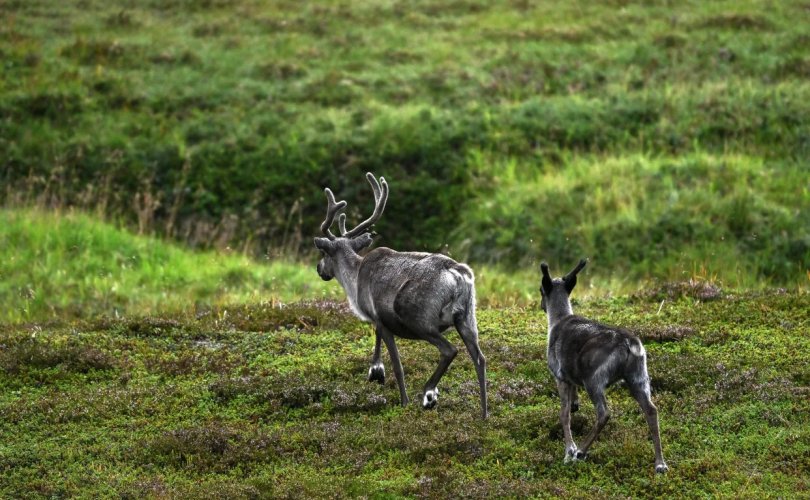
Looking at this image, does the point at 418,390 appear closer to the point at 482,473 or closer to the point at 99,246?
the point at 482,473

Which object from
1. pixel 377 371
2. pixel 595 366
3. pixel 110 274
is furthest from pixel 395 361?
pixel 110 274

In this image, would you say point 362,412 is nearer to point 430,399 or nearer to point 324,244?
point 430,399

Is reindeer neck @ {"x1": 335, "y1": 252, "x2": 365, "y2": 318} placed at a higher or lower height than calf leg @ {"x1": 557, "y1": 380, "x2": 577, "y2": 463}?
higher

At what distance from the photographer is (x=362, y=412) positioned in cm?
1139

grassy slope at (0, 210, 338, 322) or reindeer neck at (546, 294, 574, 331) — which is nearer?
reindeer neck at (546, 294, 574, 331)

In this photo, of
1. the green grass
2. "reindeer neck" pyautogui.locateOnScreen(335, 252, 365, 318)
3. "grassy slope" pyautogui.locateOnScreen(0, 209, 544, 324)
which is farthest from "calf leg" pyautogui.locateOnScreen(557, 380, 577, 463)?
the green grass

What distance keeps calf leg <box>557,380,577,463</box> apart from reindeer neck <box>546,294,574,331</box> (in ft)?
2.55

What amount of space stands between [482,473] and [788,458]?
2.95 metres

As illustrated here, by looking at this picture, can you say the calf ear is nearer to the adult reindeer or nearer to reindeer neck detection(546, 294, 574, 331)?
the adult reindeer

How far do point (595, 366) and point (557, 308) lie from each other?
1336 millimetres

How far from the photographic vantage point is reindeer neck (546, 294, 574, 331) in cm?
1041

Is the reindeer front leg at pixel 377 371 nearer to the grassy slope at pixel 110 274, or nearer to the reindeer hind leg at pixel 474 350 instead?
the reindeer hind leg at pixel 474 350

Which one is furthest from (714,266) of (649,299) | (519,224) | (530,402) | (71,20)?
(71,20)

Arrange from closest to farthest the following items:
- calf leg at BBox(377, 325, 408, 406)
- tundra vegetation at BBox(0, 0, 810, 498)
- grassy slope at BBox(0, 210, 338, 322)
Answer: tundra vegetation at BBox(0, 0, 810, 498)
calf leg at BBox(377, 325, 408, 406)
grassy slope at BBox(0, 210, 338, 322)
